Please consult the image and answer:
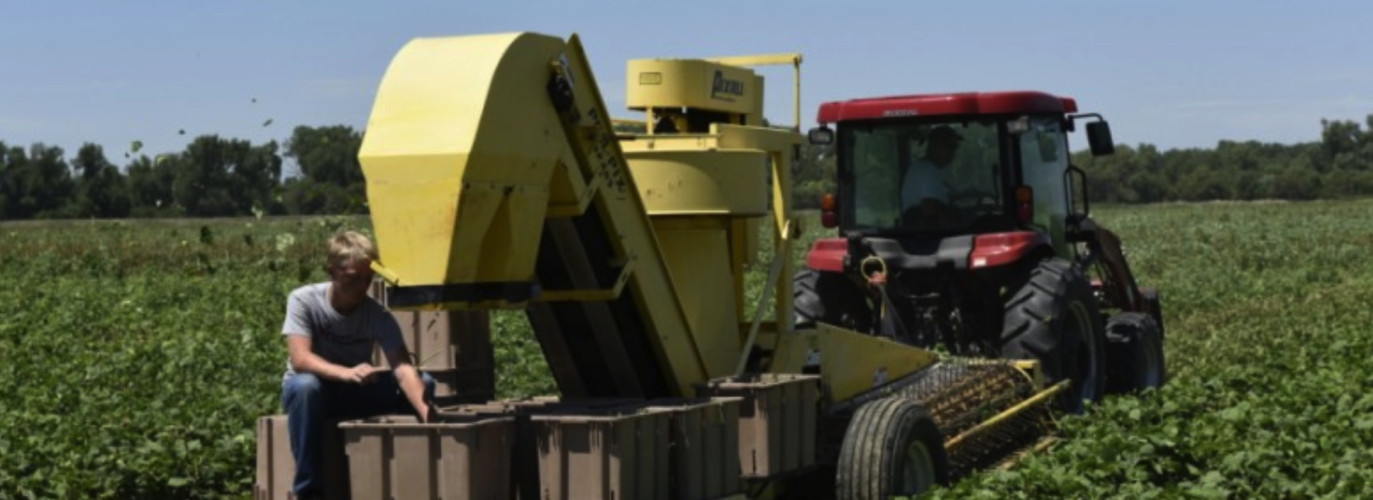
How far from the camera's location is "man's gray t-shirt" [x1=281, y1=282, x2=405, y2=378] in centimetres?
858

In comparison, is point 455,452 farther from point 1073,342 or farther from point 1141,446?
point 1073,342

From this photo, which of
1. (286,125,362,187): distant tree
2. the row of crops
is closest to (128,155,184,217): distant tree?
the row of crops

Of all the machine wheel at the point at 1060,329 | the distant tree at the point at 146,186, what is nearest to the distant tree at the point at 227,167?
Answer: the machine wheel at the point at 1060,329

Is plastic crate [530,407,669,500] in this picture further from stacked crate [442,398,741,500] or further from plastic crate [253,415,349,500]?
plastic crate [253,415,349,500]

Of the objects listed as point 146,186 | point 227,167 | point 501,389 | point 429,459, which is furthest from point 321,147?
point 146,186

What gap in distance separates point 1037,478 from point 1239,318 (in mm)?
15664

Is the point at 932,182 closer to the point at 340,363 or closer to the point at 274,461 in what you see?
the point at 340,363

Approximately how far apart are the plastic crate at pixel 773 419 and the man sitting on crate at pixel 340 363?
1597 millimetres

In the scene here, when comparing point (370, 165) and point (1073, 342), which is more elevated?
point (370, 165)

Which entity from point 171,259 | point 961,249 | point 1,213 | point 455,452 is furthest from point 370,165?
point 1,213

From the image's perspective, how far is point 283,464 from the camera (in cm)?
855

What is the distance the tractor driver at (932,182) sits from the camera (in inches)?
590

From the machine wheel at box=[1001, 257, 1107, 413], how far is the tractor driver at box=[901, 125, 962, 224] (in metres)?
0.84

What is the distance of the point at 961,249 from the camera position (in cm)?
1456
